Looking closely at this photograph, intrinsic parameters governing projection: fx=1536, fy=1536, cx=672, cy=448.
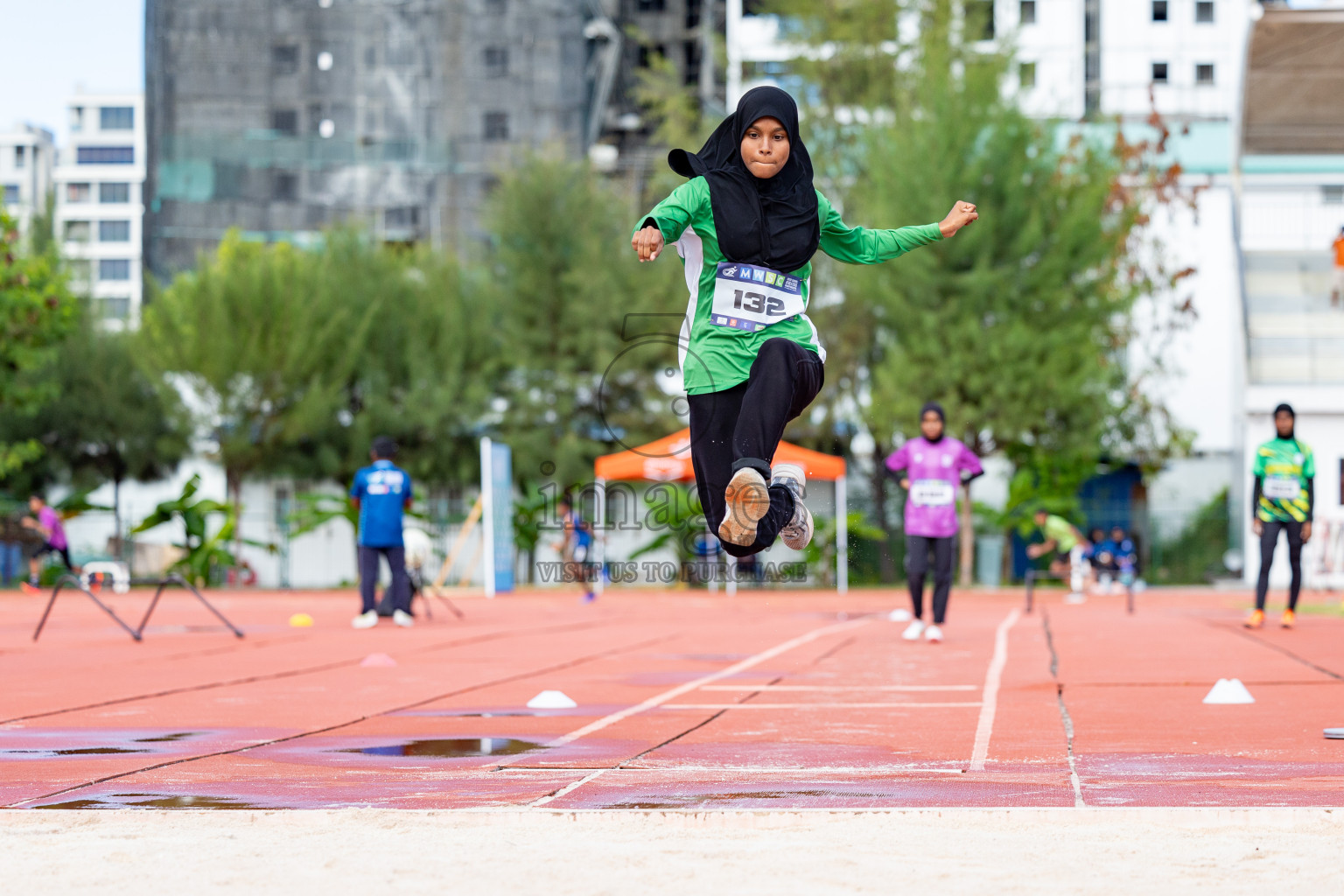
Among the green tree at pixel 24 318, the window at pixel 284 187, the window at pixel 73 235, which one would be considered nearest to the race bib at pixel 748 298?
the green tree at pixel 24 318

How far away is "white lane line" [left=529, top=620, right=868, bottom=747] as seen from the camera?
665 cm

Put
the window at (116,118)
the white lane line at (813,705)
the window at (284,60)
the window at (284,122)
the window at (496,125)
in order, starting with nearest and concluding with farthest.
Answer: the white lane line at (813,705)
the window at (496,125)
the window at (284,60)
the window at (284,122)
the window at (116,118)

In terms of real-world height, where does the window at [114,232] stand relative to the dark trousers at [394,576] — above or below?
above

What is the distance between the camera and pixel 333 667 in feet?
35.3

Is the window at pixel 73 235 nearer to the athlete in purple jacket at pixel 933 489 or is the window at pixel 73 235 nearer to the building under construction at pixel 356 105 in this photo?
the building under construction at pixel 356 105

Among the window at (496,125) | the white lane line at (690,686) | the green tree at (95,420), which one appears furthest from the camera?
the window at (496,125)

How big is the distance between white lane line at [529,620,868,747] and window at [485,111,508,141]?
155ft

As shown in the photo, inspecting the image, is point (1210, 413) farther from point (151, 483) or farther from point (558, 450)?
point (151, 483)

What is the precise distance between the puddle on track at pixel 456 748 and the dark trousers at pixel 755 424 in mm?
1228

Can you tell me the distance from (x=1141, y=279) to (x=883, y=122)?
6789 millimetres

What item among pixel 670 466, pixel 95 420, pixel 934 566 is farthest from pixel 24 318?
pixel 934 566

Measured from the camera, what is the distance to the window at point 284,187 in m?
60.9

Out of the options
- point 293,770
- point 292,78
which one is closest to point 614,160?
point 292,78

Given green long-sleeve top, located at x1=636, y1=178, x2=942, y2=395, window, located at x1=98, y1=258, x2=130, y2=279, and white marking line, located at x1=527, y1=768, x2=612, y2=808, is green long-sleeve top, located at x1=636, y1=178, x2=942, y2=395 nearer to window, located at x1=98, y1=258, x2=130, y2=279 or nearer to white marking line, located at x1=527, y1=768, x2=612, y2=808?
white marking line, located at x1=527, y1=768, x2=612, y2=808
